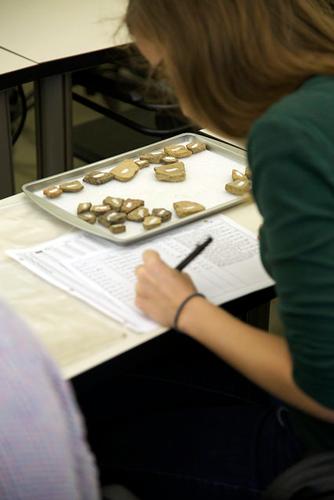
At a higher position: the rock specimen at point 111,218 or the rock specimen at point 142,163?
the rock specimen at point 142,163

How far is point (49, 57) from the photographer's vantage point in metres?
1.98

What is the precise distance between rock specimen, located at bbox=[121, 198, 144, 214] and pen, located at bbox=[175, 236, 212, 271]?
0.56 ft

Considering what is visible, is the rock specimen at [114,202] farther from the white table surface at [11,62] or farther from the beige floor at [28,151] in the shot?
the beige floor at [28,151]

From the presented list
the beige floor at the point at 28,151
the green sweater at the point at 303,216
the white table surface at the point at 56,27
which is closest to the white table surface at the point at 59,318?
the green sweater at the point at 303,216

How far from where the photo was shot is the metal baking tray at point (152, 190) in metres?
1.12

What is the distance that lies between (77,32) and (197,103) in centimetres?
150

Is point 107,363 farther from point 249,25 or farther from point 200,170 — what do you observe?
point 200,170

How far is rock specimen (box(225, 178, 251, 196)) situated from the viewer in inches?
47.8

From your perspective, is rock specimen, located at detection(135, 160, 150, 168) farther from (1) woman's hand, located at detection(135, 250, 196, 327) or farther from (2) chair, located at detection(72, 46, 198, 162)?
(2) chair, located at detection(72, 46, 198, 162)

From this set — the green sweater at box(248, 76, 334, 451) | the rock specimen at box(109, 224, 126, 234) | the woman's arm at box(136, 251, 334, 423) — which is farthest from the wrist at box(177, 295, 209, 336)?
the rock specimen at box(109, 224, 126, 234)

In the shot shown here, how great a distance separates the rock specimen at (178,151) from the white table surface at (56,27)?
2.17ft

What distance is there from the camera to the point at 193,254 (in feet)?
3.26

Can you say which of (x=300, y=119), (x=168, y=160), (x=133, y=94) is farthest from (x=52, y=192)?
(x=133, y=94)

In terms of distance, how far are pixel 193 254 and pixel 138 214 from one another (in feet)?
0.61
